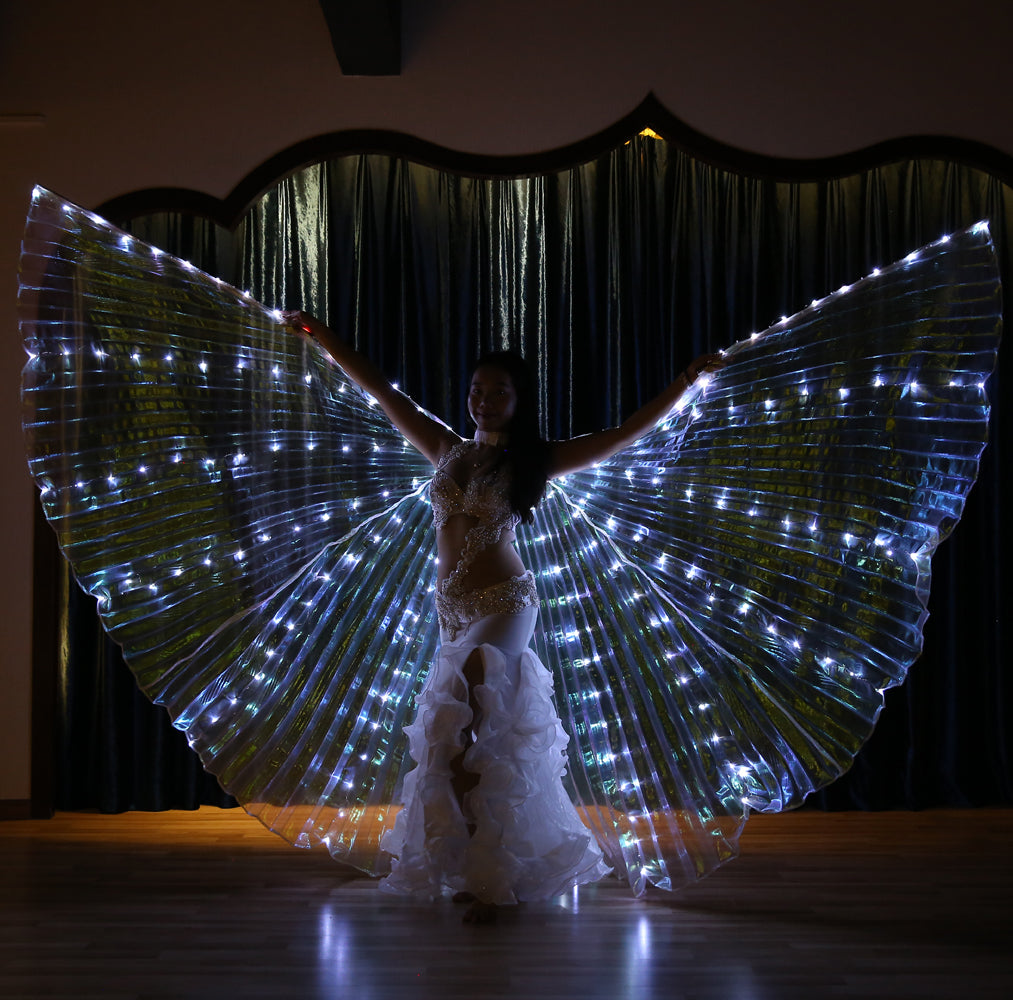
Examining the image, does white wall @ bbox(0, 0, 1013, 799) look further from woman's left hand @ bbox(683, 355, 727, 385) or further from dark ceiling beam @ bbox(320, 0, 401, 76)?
woman's left hand @ bbox(683, 355, 727, 385)

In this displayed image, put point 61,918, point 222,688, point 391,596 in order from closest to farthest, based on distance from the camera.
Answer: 1. point 61,918
2. point 222,688
3. point 391,596

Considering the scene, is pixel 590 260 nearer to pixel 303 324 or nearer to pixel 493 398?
pixel 493 398

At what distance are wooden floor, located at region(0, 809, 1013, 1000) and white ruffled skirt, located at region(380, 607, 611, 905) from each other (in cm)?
9

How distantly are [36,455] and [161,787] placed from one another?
1769 mm

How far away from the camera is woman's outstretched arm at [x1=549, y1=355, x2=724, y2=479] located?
2.85 metres

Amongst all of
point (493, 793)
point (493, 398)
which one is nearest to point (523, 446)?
point (493, 398)

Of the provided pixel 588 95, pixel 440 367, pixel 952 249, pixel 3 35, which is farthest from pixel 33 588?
pixel 952 249

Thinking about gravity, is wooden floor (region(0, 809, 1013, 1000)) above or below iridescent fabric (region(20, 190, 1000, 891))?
below

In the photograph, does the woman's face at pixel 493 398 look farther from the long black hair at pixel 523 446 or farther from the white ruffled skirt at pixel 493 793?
the white ruffled skirt at pixel 493 793

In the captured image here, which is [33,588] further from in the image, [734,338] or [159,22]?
Result: [734,338]

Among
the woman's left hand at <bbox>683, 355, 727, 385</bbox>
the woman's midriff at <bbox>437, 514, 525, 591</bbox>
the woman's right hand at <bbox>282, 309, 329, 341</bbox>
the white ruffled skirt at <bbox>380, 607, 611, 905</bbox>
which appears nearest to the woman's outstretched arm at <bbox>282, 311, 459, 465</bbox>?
the woman's right hand at <bbox>282, 309, 329, 341</bbox>

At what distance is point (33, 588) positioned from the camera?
387 cm

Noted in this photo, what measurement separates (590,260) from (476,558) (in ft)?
5.56

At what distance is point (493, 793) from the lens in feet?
8.56
